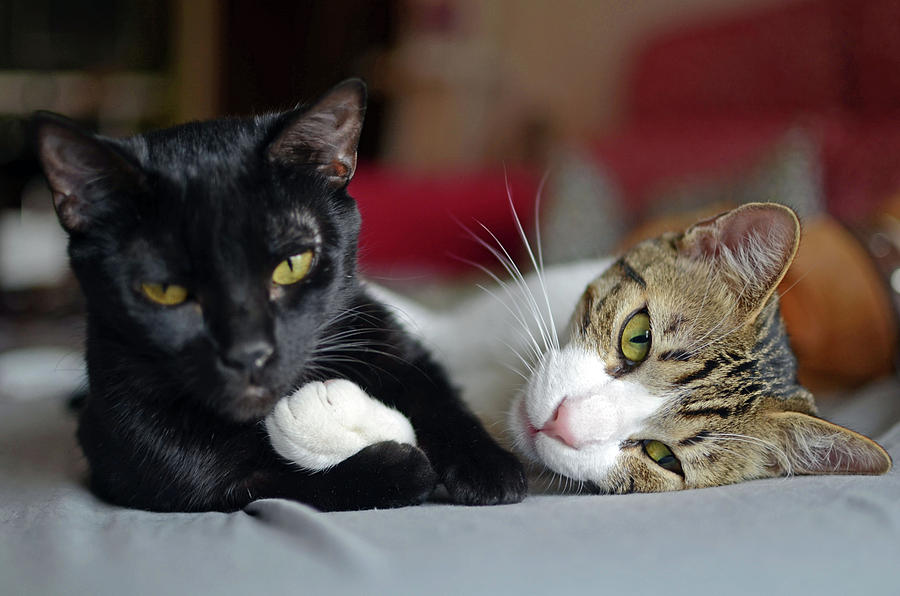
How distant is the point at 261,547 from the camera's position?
80 cm

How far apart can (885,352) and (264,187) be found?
1.47 meters

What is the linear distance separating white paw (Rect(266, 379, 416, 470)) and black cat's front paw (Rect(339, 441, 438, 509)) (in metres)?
0.02

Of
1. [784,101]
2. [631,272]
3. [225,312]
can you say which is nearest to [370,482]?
[225,312]

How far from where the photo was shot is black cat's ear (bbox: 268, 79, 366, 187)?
976 mm

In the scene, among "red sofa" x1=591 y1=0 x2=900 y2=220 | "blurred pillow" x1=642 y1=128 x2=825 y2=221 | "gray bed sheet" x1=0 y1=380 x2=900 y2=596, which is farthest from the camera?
"red sofa" x1=591 y1=0 x2=900 y2=220

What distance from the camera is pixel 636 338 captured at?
1.18 metres

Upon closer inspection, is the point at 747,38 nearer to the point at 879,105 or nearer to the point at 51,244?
the point at 879,105

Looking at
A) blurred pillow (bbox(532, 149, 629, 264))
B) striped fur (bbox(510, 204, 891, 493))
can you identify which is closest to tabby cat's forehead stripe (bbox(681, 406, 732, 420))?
striped fur (bbox(510, 204, 891, 493))

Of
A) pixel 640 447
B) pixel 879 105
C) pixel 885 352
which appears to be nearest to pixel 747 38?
pixel 879 105

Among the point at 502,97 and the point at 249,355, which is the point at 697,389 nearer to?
the point at 249,355

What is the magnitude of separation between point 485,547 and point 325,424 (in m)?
0.27

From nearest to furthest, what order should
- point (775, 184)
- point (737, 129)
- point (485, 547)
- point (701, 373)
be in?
point (485, 547), point (701, 373), point (775, 184), point (737, 129)

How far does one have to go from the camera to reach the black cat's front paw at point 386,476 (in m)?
0.95

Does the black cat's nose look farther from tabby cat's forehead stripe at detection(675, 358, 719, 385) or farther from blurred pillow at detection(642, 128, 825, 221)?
blurred pillow at detection(642, 128, 825, 221)
